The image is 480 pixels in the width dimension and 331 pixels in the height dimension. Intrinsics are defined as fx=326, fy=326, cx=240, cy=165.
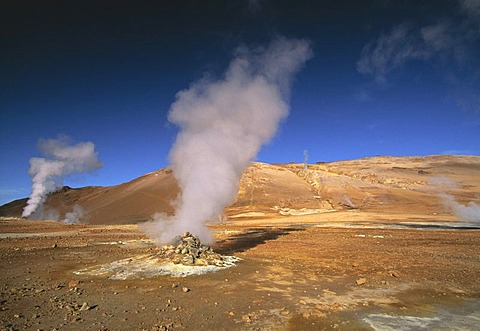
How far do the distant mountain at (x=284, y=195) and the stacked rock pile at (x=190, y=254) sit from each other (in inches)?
1600

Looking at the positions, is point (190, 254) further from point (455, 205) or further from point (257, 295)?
point (455, 205)

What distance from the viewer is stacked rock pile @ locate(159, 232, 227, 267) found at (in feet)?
45.9

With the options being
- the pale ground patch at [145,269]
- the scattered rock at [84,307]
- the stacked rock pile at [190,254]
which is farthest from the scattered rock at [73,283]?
the stacked rock pile at [190,254]

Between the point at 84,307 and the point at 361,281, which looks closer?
the point at 84,307

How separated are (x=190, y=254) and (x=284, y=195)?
175 feet

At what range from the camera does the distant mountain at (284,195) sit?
59062 mm

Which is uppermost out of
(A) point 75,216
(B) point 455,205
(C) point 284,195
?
(C) point 284,195

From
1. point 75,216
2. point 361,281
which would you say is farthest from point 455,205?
point 75,216

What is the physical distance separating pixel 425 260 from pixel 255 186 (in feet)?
179

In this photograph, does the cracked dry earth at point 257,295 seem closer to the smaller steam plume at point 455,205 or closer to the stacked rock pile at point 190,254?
the stacked rock pile at point 190,254

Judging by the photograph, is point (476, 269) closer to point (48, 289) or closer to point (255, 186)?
point (48, 289)

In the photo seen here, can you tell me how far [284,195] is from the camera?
66.2 meters

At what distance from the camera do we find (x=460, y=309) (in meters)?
8.62

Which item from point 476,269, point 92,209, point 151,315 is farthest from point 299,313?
point 92,209
